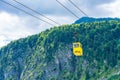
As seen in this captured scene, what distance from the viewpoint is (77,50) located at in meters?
73.2
